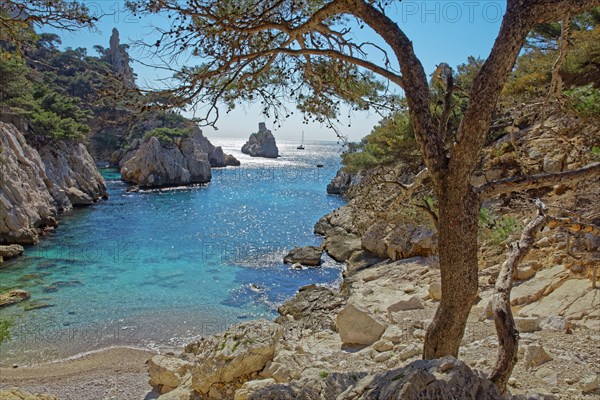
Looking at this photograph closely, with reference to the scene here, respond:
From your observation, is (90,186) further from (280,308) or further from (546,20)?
(546,20)

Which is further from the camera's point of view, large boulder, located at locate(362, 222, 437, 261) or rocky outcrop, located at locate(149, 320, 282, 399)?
large boulder, located at locate(362, 222, 437, 261)

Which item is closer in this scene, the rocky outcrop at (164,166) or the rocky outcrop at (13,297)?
the rocky outcrop at (13,297)

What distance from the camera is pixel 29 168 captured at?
2652 cm

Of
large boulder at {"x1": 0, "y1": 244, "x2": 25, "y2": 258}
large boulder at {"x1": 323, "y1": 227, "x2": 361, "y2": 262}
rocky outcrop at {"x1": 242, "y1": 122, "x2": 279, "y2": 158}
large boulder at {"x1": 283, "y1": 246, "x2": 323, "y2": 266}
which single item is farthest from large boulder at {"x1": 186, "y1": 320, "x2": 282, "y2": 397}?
rocky outcrop at {"x1": 242, "y1": 122, "x2": 279, "y2": 158}

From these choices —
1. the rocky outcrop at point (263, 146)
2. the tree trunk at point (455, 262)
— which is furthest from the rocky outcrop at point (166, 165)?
the rocky outcrop at point (263, 146)

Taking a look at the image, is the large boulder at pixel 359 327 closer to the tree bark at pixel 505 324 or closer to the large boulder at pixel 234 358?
the large boulder at pixel 234 358

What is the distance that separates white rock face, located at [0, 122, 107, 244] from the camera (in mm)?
22375

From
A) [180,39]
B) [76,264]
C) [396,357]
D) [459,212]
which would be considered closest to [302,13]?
[180,39]

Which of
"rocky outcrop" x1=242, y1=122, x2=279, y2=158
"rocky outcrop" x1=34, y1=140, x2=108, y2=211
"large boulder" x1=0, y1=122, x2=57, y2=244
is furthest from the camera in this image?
"rocky outcrop" x1=242, y1=122, x2=279, y2=158

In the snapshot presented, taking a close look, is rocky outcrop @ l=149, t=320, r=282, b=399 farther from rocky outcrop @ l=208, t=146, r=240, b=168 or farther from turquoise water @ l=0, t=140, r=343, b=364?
rocky outcrop @ l=208, t=146, r=240, b=168

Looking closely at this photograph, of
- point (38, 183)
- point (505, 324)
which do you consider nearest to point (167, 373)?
point (505, 324)

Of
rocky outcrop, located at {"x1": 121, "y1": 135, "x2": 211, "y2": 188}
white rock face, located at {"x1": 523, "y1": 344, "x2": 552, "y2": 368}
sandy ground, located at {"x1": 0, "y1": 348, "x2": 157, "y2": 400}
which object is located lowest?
sandy ground, located at {"x1": 0, "y1": 348, "x2": 157, "y2": 400}

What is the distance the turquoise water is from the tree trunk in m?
3.60

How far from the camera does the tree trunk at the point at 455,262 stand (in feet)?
11.9
